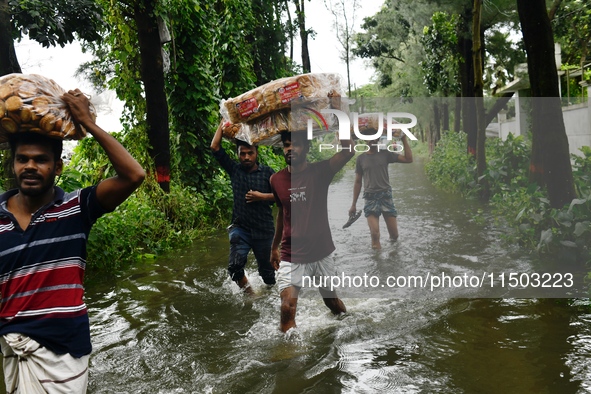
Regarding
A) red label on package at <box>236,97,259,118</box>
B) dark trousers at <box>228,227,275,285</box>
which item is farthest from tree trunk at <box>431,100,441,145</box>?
dark trousers at <box>228,227,275,285</box>

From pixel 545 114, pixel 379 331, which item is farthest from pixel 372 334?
pixel 545 114

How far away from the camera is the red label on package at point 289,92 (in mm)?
4852

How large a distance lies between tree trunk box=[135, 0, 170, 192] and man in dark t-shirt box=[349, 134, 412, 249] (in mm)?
5863

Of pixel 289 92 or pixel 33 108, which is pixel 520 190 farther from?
pixel 33 108

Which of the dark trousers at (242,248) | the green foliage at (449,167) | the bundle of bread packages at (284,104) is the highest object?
the bundle of bread packages at (284,104)

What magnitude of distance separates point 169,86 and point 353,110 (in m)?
7.45

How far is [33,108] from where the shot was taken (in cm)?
279

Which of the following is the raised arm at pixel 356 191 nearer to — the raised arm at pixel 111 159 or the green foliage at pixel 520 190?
the green foliage at pixel 520 190

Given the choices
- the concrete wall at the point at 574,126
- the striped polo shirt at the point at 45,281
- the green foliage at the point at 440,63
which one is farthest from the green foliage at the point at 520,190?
the green foliage at the point at 440,63

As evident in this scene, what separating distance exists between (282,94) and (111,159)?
229 cm

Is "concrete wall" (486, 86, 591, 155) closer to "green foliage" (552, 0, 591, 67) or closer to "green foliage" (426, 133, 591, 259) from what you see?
"green foliage" (426, 133, 591, 259)

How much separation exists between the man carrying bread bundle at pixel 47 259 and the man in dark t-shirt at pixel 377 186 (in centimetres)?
280

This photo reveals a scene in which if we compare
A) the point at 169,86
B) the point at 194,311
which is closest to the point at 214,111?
the point at 169,86

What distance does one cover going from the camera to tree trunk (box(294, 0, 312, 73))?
2355 cm
